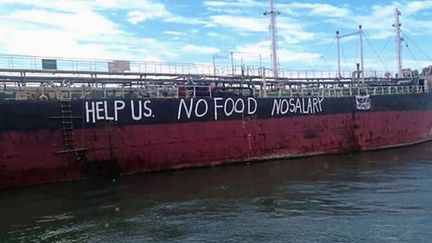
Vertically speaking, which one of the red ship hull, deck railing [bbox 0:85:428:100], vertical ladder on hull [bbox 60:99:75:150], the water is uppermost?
deck railing [bbox 0:85:428:100]

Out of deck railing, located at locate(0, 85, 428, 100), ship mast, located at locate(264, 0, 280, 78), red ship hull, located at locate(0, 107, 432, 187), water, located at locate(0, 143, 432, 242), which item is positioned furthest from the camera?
ship mast, located at locate(264, 0, 280, 78)

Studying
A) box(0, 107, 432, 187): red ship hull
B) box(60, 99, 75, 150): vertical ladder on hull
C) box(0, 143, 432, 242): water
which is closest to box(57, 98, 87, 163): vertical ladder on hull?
box(60, 99, 75, 150): vertical ladder on hull

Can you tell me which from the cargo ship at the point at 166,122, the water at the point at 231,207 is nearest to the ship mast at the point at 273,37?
the cargo ship at the point at 166,122

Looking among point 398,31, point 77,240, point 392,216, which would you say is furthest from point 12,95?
point 398,31

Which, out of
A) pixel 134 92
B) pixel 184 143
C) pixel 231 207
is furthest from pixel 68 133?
pixel 231 207

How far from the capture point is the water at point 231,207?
13.1 meters

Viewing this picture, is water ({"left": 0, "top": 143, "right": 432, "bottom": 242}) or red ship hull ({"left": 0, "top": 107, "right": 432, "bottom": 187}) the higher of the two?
red ship hull ({"left": 0, "top": 107, "right": 432, "bottom": 187})

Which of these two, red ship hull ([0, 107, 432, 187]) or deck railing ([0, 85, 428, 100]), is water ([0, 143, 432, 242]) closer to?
red ship hull ([0, 107, 432, 187])

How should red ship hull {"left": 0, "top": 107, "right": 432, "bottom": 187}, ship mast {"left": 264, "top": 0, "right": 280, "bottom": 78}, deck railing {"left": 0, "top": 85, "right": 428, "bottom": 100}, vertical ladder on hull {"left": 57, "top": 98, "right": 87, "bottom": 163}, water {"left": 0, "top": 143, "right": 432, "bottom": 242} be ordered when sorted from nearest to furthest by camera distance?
water {"left": 0, "top": 143, "right": 432, "bottom": 242}, red ship hull {"left": 0, "top": 107, "right": 432, "bottom": 187}, vertical ladder on hull {"left": 57, "top": 98, "right": 87, "bottom": 163}, deck railing {"left": 0, "top": 85, "right": 428, "bottom": 100}, ship mast {"left": 264, "top": 0, "right": 280, "bottom": 78}

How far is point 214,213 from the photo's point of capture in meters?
15.4

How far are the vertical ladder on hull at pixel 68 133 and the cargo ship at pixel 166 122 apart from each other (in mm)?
44

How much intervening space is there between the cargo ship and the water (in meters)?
1.11

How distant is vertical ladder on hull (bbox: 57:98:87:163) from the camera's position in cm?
2208

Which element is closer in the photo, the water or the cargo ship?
the water
